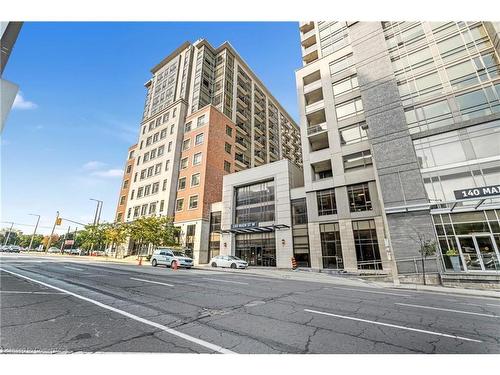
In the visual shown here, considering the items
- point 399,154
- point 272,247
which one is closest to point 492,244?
point 399,154

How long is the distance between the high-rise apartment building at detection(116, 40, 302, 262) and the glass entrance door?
92.4ft

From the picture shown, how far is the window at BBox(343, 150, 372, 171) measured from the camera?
2372 cm

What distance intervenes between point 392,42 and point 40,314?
32.8 m

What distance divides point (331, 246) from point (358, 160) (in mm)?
9589

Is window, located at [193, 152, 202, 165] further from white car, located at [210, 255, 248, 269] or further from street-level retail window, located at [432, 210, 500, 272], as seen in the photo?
street-level retail window, located at [432, 210, 500, 272]

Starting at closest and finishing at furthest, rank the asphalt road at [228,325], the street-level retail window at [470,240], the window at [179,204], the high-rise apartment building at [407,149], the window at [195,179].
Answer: the asphalt road at [228,325], the street-level retail window at [470,240], the high-rise apartment building at [407,149], the window at [195,179], the window at [179,204]

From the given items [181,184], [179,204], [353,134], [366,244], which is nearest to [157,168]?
[181,184]

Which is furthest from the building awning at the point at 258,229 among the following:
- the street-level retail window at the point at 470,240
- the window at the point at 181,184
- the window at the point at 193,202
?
the street-level retail window at the point at 470,240

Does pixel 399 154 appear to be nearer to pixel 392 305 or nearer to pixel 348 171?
pixel 348 171

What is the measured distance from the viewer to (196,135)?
4078 cm

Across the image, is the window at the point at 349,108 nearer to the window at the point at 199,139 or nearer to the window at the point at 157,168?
the window at the point at 199,139

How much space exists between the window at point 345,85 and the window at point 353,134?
4.75m

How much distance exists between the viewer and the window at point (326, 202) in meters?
24.9

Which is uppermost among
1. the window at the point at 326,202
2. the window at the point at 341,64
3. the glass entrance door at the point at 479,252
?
the window at the point at 341,64
